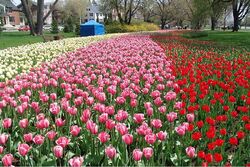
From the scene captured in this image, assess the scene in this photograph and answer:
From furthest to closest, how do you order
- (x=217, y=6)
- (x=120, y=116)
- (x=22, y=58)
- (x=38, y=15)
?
(x=217, y=6) → (x=38, y=15) → (x=22, y=58) → (x=120, y=116)

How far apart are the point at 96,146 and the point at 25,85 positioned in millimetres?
2315

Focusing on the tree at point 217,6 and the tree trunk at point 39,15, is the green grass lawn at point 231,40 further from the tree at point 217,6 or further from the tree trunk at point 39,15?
the tree trunk at point 39,15

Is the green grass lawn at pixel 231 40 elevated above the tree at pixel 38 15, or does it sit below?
below

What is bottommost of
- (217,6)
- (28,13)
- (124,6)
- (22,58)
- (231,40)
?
(22,58)

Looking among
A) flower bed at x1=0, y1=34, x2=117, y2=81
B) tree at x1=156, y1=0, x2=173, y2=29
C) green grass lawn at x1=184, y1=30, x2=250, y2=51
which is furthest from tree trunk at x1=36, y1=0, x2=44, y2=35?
tree at x1=156, y1=0, x2=173, y2=29

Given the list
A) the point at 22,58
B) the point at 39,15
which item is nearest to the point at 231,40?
the point at 22,58

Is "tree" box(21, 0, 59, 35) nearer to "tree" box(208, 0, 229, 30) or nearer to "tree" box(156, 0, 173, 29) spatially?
"tree" box(208, 0, 229, 30)

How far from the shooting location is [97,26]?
108ft

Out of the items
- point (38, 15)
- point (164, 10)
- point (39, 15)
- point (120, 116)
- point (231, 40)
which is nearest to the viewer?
point (120, 116)

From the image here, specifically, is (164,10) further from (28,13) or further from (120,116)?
(120,116)

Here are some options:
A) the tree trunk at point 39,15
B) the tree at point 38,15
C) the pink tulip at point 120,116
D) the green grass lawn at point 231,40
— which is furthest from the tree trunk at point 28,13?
the pink tulip at point 120,116

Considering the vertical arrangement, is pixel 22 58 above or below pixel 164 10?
below

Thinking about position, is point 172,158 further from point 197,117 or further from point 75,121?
A: point 75,121

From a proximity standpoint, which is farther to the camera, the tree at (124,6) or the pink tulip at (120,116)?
the tree at (124,6)
